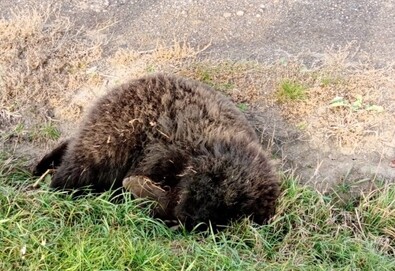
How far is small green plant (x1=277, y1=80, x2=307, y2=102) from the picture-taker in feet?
20.5

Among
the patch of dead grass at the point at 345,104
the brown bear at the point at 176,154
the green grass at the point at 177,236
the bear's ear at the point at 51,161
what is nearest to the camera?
the green grass at the point at 177,236

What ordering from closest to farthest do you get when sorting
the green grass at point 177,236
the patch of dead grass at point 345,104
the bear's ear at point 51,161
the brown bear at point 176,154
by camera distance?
the green grass at point 177,236, the brown bear at point 176,154, the bear's ear at point 51,161, the patch of dead grass at point 345,104

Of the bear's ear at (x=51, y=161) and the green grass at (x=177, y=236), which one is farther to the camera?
the bear's ear at (x=51, y=161)

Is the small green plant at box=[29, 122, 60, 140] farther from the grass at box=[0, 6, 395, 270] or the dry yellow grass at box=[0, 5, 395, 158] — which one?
the dry yellow grass at box=[0, 5, 395, 158]

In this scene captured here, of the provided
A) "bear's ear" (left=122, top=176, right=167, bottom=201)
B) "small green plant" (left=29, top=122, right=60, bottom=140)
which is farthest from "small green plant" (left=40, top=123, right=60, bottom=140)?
"bear's ear" (left=122, top=176, right=167, bottom=201)

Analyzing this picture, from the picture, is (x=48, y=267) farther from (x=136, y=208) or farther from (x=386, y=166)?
(x=386, y=166)

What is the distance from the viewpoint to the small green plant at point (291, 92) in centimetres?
625

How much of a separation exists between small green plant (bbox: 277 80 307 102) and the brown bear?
0.96m

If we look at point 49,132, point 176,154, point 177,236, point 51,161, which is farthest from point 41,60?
point 177,236

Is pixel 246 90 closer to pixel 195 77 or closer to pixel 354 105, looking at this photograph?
pixel 195 77

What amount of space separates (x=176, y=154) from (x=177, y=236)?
647 millimetres

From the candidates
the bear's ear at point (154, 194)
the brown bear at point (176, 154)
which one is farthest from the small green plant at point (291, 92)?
the bear's ear at point (154, 194)

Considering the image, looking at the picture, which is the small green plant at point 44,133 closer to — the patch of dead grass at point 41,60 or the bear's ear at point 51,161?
the patch of dead grass at point 41,60

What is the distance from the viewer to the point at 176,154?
4.90 metres
